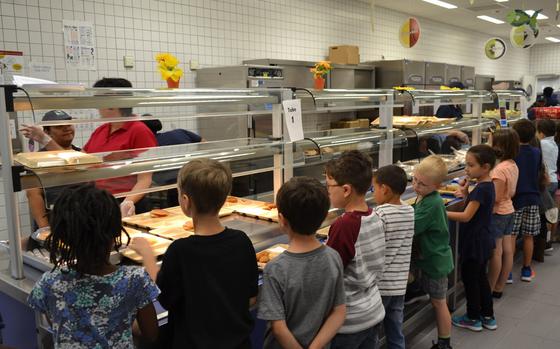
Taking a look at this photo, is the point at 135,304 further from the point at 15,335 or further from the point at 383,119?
the point at 383,119

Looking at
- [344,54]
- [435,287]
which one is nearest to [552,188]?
[435,287]

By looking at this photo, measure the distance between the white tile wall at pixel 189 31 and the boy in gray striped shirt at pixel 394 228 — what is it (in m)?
3.12

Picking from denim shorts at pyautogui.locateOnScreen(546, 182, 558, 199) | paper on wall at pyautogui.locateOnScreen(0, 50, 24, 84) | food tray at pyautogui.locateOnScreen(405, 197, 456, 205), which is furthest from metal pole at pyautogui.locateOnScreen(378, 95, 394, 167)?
paper on wall at pyautogui.locateOnScreen(0, 50, 24, 84)

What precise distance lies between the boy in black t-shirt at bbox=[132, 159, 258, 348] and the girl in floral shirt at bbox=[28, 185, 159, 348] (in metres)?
0.14

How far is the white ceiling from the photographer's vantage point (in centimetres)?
770

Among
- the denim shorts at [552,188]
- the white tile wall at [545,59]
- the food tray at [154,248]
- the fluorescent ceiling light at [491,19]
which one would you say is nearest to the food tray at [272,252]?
the food tray at [154,248]

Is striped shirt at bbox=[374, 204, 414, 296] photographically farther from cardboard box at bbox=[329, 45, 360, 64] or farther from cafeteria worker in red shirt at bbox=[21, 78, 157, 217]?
cardboard box at bbox=[329, 45, 360, 64]

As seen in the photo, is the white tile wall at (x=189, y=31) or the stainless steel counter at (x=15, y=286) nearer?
the stainless steel counter at (x=15, y=286)

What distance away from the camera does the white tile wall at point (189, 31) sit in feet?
12.9

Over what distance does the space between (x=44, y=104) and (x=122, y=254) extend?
622 mm

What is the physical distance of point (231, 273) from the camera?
152cm

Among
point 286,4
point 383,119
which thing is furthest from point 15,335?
point 286,4

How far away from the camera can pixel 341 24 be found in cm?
719

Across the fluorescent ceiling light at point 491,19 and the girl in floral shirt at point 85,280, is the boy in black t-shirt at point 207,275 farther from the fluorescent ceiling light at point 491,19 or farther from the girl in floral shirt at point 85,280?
the fluorescent ceiling light at point 491,19
